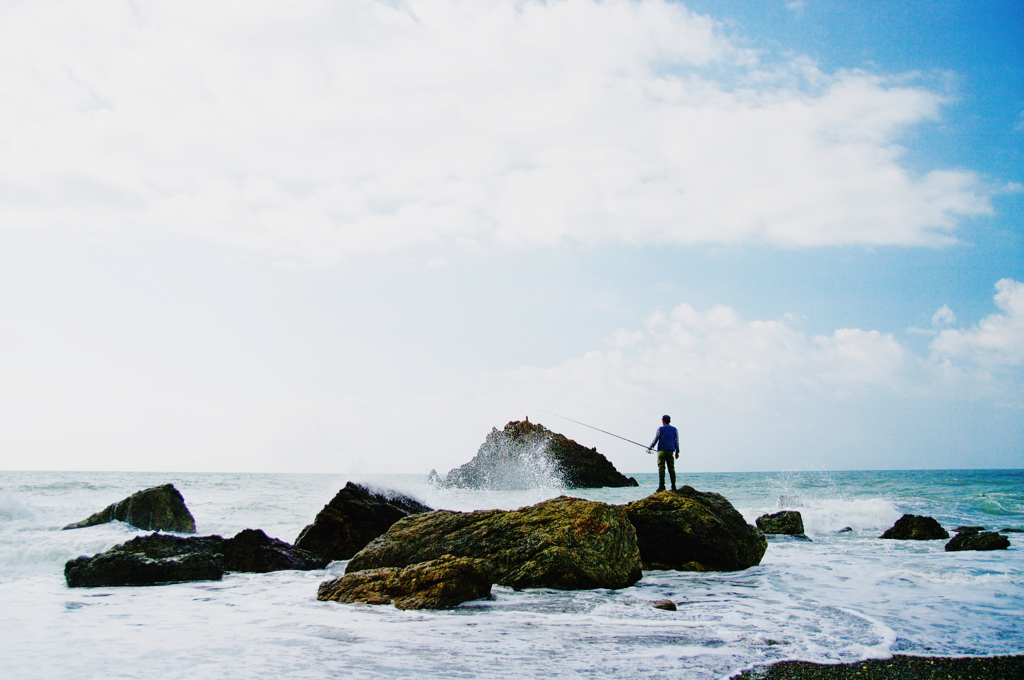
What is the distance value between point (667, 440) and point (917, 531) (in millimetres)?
6196

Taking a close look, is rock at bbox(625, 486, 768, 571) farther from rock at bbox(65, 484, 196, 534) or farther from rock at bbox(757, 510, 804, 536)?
rock at bbox(65, 484, 196, 534)

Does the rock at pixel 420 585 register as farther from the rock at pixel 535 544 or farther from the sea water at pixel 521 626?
the rock at pixel 535 544

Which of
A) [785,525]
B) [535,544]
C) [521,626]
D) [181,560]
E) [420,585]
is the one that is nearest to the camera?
[521,626]

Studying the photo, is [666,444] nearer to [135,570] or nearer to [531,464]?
[135,570]

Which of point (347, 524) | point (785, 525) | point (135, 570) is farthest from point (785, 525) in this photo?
point (135, 570)

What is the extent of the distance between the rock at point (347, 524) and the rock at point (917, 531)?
37.3ft

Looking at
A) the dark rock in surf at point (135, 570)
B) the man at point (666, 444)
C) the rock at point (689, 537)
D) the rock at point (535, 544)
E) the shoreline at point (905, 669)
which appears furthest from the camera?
the man at point (666, 444)

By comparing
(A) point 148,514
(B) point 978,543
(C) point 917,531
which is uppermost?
(A) point 148,514

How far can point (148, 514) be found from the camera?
559 inches

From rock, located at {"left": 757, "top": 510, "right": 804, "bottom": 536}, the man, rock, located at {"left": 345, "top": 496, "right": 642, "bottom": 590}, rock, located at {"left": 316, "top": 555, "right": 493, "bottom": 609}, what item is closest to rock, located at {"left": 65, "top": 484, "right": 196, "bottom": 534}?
rock, located at {"left": 345, "top": 496, "right": 642, "bottom": 590}

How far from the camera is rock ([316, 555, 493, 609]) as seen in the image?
20.5 ft

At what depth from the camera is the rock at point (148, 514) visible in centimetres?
1412

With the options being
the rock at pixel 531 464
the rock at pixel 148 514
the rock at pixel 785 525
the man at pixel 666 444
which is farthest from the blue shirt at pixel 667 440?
the rock at pixel 531 464

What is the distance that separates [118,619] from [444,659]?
11.5ft
